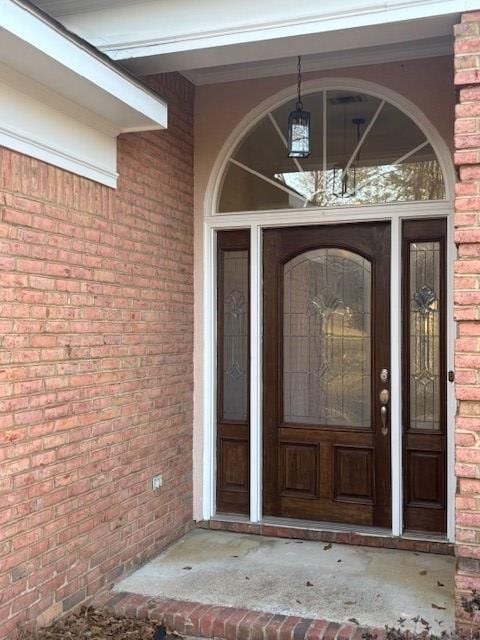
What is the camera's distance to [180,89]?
4.98 m

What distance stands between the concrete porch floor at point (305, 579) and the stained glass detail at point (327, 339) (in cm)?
96

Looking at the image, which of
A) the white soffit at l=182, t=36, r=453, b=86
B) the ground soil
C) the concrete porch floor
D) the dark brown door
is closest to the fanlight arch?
the white soffit at l=182, t=36, r=453, b=86

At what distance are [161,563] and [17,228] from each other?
7.96 feet

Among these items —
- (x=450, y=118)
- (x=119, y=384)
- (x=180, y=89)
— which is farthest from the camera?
(x=180, y=89)

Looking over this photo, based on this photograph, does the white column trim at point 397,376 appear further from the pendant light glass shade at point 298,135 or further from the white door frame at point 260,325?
the pendant light glass shade at point 298,135

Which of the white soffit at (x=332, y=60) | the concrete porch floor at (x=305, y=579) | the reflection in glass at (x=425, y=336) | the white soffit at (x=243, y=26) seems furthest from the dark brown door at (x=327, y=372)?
the white soffit at (x=243, y=26)

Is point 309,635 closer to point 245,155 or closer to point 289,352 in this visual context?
point 289,352

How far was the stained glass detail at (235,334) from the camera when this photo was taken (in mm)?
5176

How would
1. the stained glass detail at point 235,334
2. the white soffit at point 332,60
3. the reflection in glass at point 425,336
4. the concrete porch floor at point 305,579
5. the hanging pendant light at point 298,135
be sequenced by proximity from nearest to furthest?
the concrete porch floor at point 305,579, the hanging pendant light at point 298,135, the white soffit at point 332,60, the reflection in glass at point 425,336, the stained glass detail at point 235,334

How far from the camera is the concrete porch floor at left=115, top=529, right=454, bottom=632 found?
3.66m

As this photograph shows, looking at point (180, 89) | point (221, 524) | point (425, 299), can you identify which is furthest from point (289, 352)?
point (180, 89)

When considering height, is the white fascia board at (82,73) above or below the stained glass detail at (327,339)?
above

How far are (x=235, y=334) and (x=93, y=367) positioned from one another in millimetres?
1606

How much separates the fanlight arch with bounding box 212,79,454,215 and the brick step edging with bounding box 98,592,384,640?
2.84m
